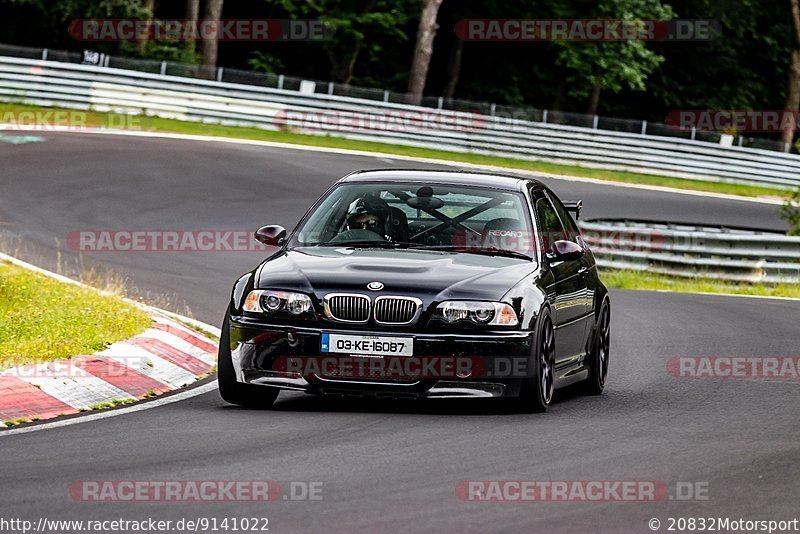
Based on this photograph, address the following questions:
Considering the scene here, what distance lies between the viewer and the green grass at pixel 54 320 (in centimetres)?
1037

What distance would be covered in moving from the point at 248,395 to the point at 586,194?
74.7ft

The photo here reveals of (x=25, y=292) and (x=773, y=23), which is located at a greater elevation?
(x=773, y=23)

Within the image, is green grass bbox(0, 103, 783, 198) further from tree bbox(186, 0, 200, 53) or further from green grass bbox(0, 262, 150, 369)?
green grass bbox(0, 262, 150, 369)

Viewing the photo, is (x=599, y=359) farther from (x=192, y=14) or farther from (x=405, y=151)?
(x=192, y=14)

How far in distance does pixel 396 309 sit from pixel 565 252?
1593 mm

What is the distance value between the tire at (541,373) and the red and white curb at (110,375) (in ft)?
7.70

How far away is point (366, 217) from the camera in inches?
405

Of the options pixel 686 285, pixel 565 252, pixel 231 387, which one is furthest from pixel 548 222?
pixel 686 285

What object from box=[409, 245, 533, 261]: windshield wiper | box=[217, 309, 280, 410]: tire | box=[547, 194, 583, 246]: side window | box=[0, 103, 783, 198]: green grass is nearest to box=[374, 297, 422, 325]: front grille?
box=[217, 309, 280, 410]: tire

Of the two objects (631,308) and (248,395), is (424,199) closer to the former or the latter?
(248,395)

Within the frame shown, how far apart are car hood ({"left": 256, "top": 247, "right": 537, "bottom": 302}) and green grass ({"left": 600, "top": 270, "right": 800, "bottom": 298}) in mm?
11350

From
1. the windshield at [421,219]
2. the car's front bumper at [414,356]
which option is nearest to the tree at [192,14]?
the windshield at [421,219]

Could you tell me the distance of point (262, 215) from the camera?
23.9 metres

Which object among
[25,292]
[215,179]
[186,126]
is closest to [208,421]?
[25,292]
